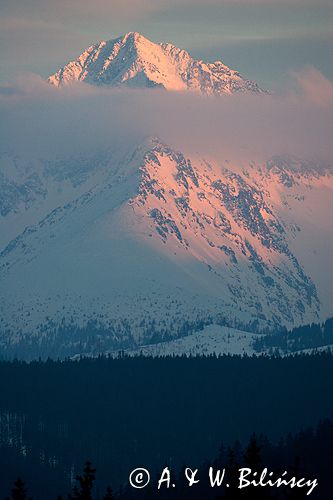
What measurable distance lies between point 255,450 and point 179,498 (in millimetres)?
126552

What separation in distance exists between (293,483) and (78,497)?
10113mm

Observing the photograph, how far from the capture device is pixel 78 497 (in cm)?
7162

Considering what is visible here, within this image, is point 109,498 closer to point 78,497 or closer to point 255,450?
point 78,497

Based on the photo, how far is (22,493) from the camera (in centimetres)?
7212

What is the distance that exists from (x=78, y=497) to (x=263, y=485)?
816 centimetres

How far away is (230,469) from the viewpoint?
7369 centimetres

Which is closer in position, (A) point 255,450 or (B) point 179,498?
(A) point 255,450

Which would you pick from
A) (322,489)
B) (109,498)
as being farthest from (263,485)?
(322,489)

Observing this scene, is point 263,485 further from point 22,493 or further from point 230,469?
point 22,493

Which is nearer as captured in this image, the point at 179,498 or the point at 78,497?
the point at 78,497

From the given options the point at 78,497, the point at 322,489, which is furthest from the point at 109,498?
the point at 322,489

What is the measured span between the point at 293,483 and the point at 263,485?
141 inches

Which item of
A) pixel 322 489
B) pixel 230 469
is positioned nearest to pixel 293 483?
pixel 230 469

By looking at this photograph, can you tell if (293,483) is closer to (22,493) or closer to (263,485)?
(263,485)
